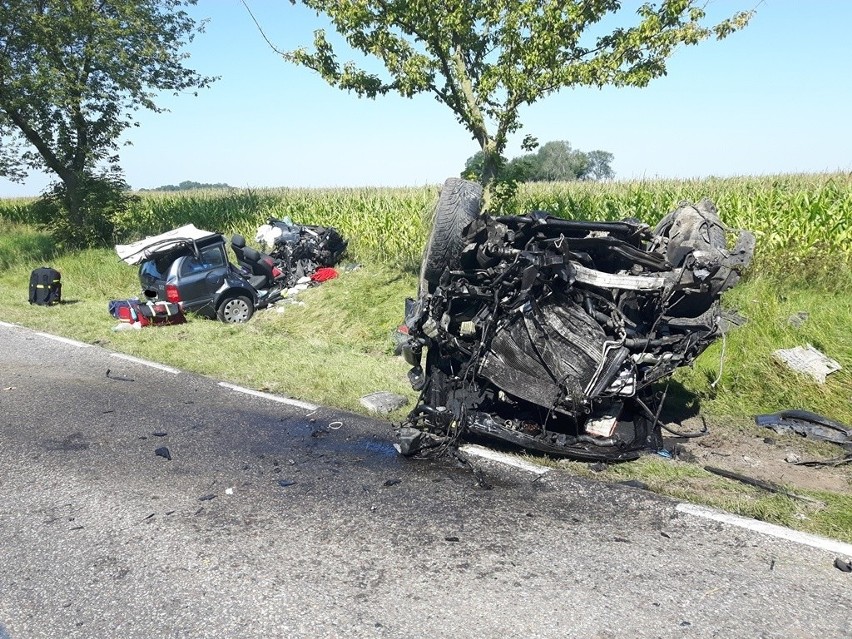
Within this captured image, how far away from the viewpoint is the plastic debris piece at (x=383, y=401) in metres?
7.21

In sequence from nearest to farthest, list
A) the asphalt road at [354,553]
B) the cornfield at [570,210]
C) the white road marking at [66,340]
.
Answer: the asphalt road at [354,553] → the cornfield at [570,210] → the white road marking at [66,340]

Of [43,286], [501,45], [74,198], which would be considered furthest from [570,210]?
[74,198]

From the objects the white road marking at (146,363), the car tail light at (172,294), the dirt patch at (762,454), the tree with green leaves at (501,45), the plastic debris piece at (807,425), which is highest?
the tree with green leaves at (501,45)

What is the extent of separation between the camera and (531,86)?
10055 mm

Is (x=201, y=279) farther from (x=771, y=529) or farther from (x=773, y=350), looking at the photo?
(x=771, y=529)

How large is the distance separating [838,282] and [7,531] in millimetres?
9423

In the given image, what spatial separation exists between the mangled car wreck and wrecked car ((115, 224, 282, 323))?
26.0 feet

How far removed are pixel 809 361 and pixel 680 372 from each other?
1249 millimetres

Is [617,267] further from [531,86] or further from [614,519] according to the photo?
[531,86]

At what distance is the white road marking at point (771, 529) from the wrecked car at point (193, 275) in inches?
398

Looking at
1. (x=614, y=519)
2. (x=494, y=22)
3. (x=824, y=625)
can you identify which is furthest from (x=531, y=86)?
(x=824, y=625)

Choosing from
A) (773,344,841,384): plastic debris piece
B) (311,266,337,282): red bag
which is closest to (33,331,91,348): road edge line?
(311,266,337,282): red bag

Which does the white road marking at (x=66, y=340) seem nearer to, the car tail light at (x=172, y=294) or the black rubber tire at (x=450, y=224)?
the car tail light at (x=172, y=294)

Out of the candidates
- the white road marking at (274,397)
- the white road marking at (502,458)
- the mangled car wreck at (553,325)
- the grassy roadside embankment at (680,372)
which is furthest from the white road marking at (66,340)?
the white road marking at (502,458)
